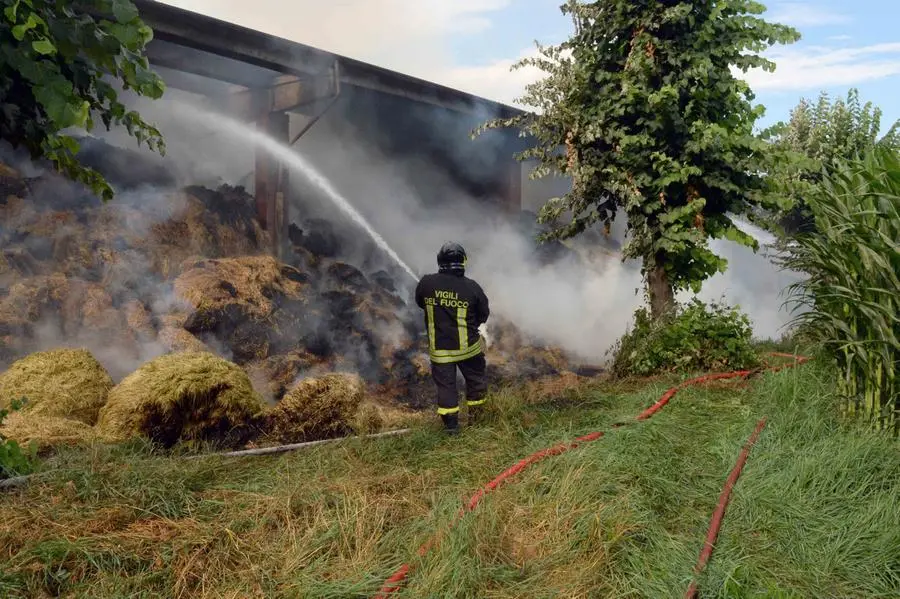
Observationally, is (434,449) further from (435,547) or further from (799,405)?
(799,405)

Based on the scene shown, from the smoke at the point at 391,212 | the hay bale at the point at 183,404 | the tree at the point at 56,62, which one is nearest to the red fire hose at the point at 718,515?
the tree at the point at 56,62

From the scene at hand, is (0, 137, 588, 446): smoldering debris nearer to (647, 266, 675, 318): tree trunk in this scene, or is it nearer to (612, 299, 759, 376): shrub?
(612, 299, 759, 376): shrub

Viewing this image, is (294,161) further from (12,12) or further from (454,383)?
(12,12)

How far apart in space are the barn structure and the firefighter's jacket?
5293 millimetres

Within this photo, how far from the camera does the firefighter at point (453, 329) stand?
594cm

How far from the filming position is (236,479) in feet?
14.5

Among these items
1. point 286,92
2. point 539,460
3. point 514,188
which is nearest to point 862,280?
point 539,460

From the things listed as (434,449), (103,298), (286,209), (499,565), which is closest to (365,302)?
(286,209)

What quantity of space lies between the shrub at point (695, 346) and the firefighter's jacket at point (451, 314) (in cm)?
320

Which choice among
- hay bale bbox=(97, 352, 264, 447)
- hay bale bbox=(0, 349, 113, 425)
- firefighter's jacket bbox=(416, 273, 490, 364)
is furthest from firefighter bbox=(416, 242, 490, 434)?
hay bale bbox=(0, 349, 113, 425)

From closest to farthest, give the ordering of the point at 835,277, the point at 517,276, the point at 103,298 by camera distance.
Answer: the point at 835,277 → the point at 103,298 → the point at 517,276

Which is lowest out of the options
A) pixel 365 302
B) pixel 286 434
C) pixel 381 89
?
pixel 286 434

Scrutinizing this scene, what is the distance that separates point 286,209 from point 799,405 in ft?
26.3

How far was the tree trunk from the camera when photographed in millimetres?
9070
